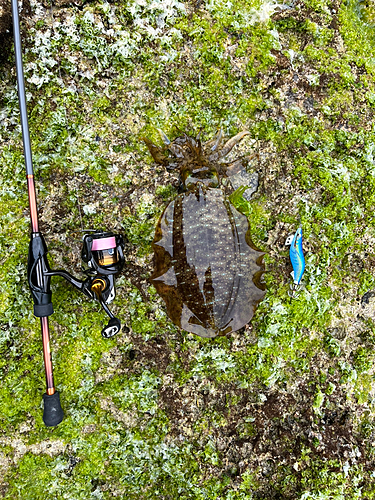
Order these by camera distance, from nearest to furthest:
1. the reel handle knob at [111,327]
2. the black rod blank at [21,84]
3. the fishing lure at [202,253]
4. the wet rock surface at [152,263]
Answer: the black rod blank at [21,84] < the reel handle knob at [111,327] < the fishing lure at [202,253] < the wet rock surface at [152,263]

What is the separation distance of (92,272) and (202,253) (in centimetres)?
114

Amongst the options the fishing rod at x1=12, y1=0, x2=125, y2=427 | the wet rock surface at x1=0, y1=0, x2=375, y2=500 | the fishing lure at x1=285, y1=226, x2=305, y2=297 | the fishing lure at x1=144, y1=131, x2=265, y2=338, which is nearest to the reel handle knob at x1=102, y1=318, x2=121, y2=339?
the fishing rod at x1=12, y1=0, x2=125, y2=427

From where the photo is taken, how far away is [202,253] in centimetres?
340

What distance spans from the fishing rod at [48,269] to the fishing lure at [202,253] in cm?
58

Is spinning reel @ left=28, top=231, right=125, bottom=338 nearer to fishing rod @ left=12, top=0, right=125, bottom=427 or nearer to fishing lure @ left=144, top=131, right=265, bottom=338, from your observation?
fishing rod @ left=12, top=0, right=125, bottom=427

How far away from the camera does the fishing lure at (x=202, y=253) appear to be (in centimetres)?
342

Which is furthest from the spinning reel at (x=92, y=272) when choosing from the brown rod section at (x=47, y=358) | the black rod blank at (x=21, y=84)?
the black rod blank at (x=21, y=84)

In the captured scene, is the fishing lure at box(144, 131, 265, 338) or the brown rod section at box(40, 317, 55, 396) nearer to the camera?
the brown rod section at box(40, 317, 55, 396)

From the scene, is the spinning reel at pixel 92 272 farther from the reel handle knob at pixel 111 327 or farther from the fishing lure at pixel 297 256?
the fishing lure at pixel 297 256

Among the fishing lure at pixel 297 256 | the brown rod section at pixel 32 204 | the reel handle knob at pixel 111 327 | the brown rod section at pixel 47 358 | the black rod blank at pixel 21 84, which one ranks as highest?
the black rod blank at pixel 21 84

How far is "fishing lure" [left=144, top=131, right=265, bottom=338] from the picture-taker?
342 centimetres

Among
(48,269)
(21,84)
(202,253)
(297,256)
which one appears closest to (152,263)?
(202,253)

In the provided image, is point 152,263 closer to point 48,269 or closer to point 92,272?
point 92,272

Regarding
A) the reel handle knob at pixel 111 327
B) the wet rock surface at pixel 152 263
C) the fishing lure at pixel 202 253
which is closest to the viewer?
the reel handle knob at pixel 111 327
